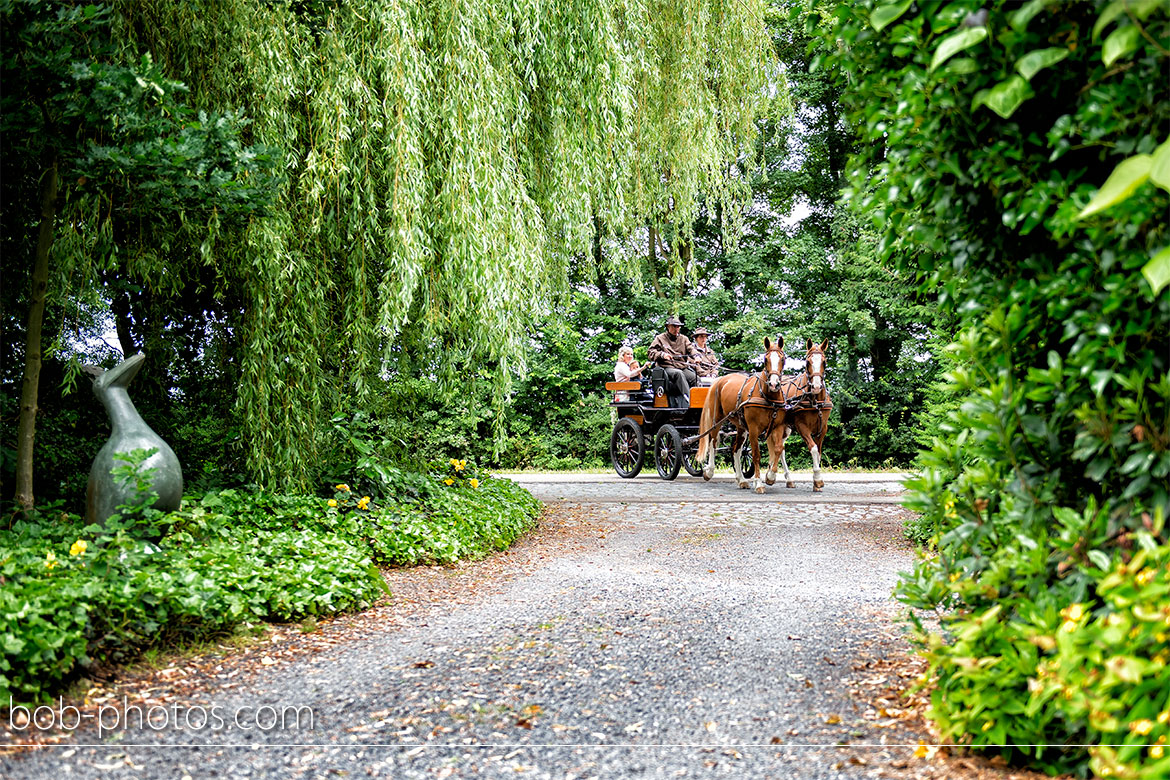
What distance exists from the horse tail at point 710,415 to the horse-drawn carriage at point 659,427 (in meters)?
0.19

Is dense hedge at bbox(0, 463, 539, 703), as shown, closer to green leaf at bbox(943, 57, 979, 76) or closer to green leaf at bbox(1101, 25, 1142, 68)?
green leaf at bbox(943, 57, 979, 76)

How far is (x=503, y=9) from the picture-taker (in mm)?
6668

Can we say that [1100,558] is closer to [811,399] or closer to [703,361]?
[811,399]

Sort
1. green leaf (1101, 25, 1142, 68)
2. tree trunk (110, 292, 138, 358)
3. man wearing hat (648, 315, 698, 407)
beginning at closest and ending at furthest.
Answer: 1. green leaf (1101, 25, 1142, 68)
2. tree trunk (110, 292, 138, 358)
3. man wearing hat (648, 315, 698, 407)

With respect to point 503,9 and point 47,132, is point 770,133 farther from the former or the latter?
point 47,132

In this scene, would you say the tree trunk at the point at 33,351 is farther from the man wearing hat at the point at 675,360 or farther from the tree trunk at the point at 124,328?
the man wearing hat at the point at 675,360

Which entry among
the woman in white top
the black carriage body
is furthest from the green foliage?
the woman in white top

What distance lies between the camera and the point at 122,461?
14.7ft

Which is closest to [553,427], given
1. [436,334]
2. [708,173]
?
[708,173]

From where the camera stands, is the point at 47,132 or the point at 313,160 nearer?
the point at 47,132

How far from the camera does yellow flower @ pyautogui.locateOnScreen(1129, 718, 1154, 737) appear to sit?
1916mm

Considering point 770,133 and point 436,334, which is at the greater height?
point 770,133

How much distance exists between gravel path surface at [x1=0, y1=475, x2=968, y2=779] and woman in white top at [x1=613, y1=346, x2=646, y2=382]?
271 inches

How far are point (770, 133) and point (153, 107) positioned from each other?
1491 cm
